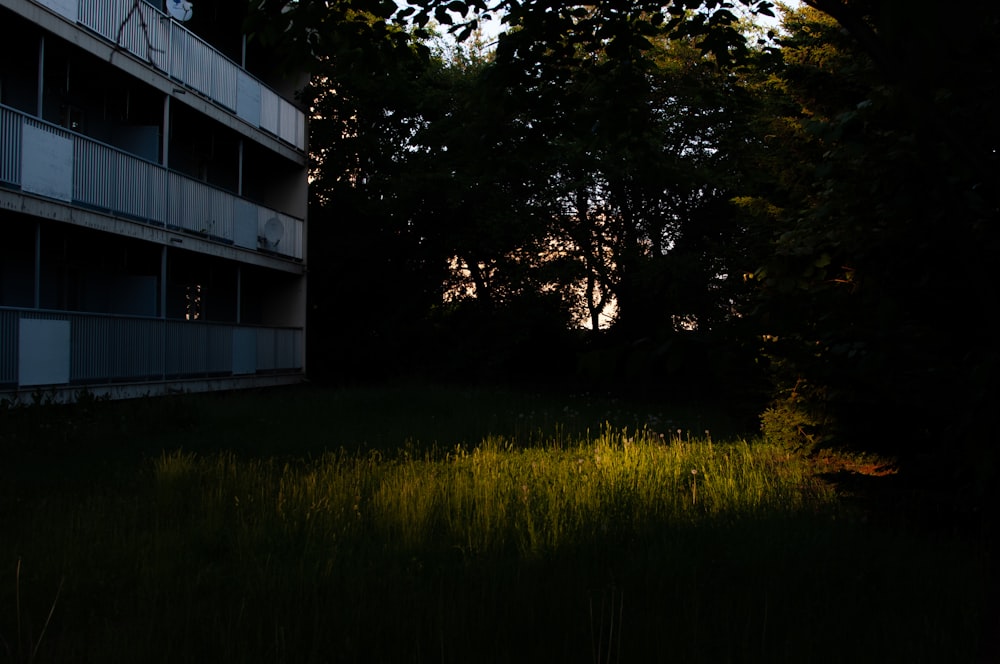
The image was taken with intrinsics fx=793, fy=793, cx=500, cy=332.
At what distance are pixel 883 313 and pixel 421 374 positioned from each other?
2572 centimetres

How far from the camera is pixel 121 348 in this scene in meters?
14.1

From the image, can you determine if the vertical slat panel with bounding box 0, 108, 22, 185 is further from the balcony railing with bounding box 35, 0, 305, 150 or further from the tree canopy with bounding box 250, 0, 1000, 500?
the tree canopy with bounding box 250, 0, 1000, 500

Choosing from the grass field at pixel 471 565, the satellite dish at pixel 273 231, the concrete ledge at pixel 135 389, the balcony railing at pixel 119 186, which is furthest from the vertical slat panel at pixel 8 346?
the satellite dish at pixel 273 231

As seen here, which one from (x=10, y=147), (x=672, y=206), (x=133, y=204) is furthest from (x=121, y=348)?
(x=672, y=206)

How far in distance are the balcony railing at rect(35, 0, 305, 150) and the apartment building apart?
4 cm

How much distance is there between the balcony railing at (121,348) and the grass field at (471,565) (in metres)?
3.07

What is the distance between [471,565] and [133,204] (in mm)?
12053

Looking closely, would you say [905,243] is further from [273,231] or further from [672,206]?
[672,206]

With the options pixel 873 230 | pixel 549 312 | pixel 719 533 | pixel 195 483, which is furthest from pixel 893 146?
pixel 549 312

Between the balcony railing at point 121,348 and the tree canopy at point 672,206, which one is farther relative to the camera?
the balcony railing at point 121,348

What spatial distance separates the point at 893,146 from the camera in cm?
456

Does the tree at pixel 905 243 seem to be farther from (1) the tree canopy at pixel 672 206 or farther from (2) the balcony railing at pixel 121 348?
(2) the balcony railing at pixel 121 348

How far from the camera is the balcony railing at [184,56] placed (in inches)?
527

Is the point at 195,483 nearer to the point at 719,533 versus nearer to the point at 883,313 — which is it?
the point at 719,533
